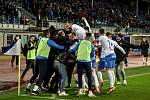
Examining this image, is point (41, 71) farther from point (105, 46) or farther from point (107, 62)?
point (105, 46)

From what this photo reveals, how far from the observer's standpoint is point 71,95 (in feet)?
45.7

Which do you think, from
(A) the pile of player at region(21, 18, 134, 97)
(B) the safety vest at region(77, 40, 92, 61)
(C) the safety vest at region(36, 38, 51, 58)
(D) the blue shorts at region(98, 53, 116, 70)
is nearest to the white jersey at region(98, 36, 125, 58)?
(A) the pile of player at region(21, 18, 134, 97)

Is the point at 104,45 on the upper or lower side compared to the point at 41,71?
upper

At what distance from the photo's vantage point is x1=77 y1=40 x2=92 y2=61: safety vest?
13.5m

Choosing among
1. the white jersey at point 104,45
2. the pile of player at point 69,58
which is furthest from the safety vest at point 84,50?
the white jersey at point 104,45

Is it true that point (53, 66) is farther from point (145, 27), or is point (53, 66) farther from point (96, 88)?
point (145, 27)

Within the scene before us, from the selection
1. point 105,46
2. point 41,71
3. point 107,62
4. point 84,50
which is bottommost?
point 41,71

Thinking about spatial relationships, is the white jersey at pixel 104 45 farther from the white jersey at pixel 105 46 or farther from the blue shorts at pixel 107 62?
the blue shorts at pixel 107 62

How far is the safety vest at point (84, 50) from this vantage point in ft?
44.4

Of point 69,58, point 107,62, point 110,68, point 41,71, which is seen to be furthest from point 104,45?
point 41,71

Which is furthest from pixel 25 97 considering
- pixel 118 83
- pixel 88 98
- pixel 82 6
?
pixel 82 6

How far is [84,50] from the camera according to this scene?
44.6 feet

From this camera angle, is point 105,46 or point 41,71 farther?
point 105,46

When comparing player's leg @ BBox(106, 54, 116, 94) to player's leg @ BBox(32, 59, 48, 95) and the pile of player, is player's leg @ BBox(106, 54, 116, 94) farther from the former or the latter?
player's leg @ BBox(32, 59, 48, 95)
